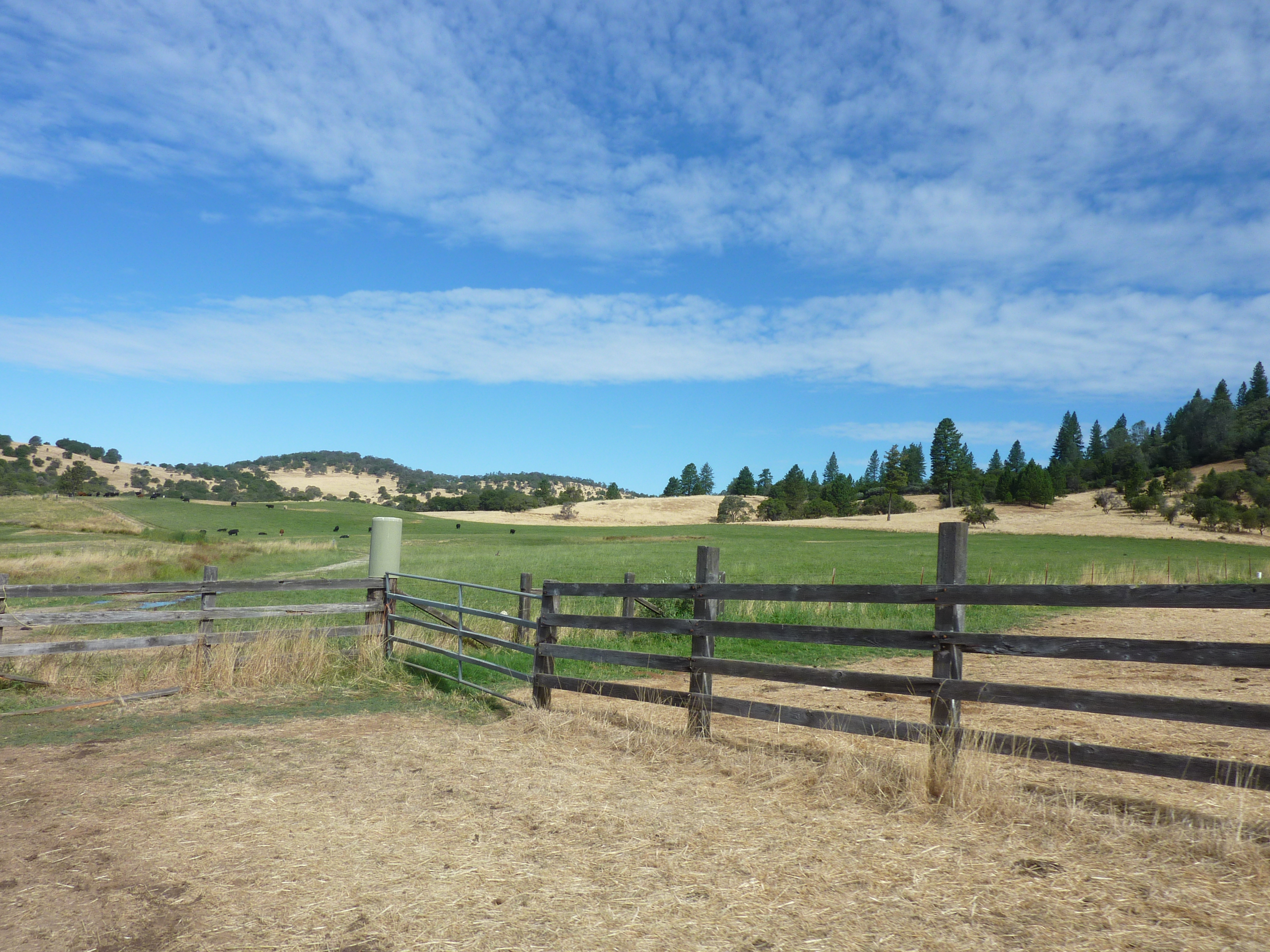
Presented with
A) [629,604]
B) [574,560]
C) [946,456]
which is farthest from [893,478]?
[629,604]

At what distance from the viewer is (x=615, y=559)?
151 ft

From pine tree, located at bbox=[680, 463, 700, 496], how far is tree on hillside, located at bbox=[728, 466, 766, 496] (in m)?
16.8

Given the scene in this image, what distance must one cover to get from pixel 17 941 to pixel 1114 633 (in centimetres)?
1826

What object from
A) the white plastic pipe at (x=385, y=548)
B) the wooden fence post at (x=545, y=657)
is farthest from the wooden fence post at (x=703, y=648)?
the white plastic pipe at (x=385, y=548)

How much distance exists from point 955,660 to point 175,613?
9.35 metres

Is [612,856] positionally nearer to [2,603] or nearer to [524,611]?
[524,611]

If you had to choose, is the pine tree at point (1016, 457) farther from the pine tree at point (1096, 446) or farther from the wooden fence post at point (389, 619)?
the wooden fence post at point (389, 619)

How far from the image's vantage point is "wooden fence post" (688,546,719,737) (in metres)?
7.16

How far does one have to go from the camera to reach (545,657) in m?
8.73

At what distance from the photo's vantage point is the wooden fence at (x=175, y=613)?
31.2 feet

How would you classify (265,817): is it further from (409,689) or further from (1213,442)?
(1213,442)

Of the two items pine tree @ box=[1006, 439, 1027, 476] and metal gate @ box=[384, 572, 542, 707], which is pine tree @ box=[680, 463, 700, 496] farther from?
metal gate @ box=[384, 572, 542, 707]

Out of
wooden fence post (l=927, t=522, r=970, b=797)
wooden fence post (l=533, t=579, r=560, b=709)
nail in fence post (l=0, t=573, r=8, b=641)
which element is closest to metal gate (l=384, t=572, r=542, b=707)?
wooden fence post (l=533, t=579, r=560, b=709)

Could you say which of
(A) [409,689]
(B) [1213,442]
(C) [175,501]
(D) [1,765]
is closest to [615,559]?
(A) [409,689]
